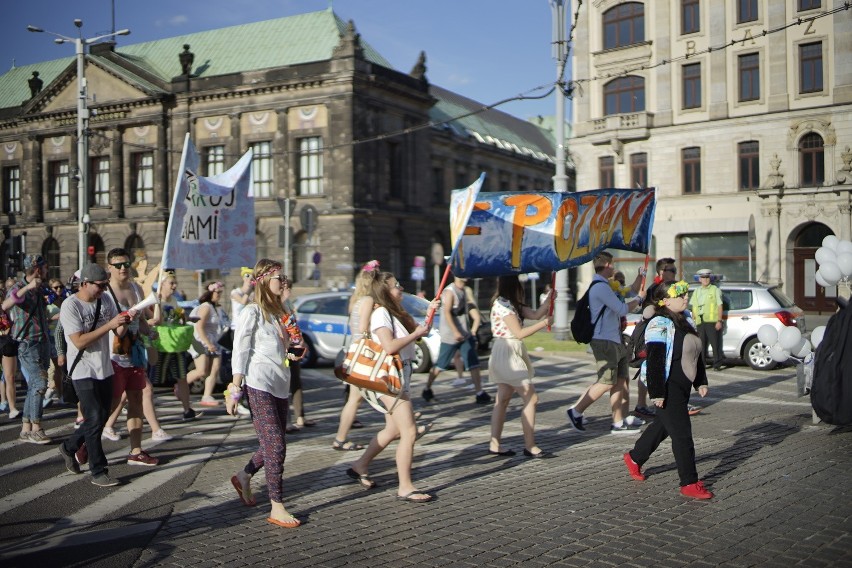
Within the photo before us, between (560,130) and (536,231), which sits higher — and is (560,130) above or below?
above

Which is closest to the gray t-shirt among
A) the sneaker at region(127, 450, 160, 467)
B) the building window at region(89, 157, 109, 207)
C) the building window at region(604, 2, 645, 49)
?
the sneaker at region(127, 450, 160, 467)

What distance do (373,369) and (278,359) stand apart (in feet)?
2.75

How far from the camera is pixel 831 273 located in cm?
1089

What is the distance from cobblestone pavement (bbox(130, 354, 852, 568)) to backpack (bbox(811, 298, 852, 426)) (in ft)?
1.53

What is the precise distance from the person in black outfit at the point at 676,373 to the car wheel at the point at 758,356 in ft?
32.3

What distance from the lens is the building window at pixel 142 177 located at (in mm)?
50406

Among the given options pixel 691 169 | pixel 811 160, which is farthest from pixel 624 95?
pixel 811 160

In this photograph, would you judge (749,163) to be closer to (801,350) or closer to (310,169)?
(310,169)

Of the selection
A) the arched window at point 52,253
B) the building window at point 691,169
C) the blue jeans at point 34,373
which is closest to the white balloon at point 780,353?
the blue jeans at point 34,373

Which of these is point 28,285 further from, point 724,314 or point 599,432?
point 724,314

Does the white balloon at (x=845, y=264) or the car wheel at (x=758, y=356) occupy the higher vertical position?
the white balloon at (x=845, y=264)

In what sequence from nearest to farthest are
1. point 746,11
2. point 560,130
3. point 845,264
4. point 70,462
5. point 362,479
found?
point 362,479 → point 70,462 → point 845,264 → point 560,130 → point 746,11

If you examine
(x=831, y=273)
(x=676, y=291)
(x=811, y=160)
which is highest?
(x=811, y=160)

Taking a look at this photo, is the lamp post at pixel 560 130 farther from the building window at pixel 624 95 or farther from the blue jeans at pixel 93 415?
the building window at pixel 624 95
